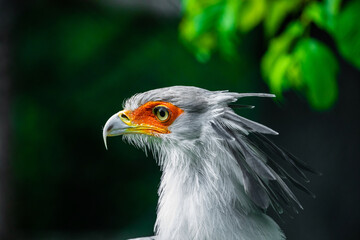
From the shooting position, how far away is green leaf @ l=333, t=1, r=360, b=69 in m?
2.19

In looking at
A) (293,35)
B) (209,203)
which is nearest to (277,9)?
(293,35)

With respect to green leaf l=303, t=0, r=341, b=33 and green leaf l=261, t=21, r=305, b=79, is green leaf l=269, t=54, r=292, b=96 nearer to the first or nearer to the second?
green leaf l=261, t=21, r=305, b=79

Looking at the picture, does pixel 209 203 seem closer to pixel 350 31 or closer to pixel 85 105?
pixel 350 31

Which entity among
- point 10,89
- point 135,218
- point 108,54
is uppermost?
point 108,54

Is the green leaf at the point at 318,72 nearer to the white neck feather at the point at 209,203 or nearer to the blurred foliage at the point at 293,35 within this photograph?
the blurred foliage at the point at 293,35

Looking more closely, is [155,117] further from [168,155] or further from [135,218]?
[135,218]

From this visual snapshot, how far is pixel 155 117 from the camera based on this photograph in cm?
206

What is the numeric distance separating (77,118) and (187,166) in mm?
4670

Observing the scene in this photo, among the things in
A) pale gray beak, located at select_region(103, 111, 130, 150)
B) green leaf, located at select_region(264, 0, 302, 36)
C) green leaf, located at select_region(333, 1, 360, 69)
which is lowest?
pale gray beak, located at select_region(103, 111, 130, 150)

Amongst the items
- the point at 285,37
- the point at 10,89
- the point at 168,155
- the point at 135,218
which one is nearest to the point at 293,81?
the point at 285,37

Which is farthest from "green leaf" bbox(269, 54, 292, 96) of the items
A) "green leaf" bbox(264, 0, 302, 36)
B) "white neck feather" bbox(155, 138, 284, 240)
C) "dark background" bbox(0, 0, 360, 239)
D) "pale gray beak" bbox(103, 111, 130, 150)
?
"dark background" bbox(0, 0, 360, 239)

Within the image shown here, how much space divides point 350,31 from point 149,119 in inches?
35.5

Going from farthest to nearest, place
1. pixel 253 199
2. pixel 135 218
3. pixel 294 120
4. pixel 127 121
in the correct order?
pixel 135 218
pixel 294 120
pixel 127 121
pixel 253 199

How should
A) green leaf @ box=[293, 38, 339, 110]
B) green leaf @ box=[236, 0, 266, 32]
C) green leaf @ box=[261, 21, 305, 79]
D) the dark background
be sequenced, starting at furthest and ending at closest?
1. the dark background
2. green leaf @ box=[236, 0, 266, 32]
3. green leaf @ box=[261, 21, 305, 79]
4. green leaf @ box=[293, 38, 339, 110]
